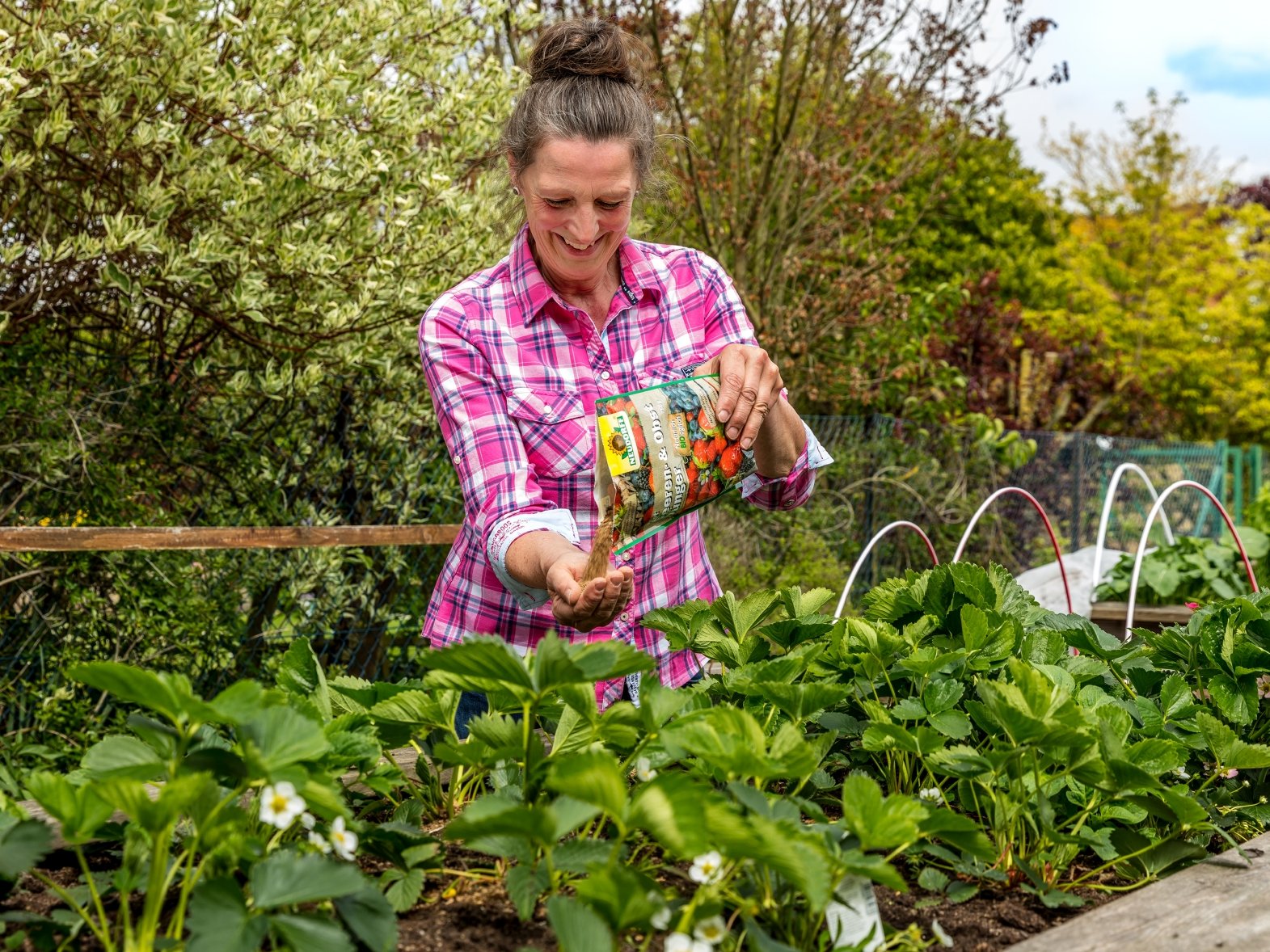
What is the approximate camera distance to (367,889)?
3.06 ft

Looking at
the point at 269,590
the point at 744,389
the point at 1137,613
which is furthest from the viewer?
the point at 1137,613

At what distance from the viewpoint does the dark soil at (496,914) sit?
40.1 inches

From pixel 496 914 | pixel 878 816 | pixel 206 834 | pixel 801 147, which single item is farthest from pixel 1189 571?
pixel 206 834

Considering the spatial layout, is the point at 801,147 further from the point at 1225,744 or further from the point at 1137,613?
the point at 1225,744

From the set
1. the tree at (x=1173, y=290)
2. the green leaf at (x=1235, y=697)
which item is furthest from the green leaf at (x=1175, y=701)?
the tree at (x=1173, y=290)

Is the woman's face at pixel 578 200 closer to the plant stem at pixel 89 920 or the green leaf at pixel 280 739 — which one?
the green leaf at pixel 280 739

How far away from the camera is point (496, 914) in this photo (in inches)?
42.2

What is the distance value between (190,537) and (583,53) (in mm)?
1696

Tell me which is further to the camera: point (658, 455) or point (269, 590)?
point (269, 590)

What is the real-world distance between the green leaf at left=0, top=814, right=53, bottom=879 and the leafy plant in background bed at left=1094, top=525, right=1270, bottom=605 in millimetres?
5147

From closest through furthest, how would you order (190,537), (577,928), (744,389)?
1. (577,928)
2. (744,389)
3. (190,537)

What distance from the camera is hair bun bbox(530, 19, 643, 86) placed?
6.54 feet

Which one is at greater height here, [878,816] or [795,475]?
[795,475]

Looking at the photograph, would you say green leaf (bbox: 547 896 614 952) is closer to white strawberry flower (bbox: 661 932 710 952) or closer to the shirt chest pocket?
white strawberry flower (bbox: 661 932 710 952)
